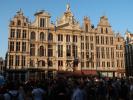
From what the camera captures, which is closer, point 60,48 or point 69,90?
point 69,90

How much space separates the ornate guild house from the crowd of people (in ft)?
92.7

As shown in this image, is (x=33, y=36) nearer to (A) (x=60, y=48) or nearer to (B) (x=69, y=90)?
(A) (x=60, y=48)

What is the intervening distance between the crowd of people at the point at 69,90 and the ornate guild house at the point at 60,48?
2825 cm

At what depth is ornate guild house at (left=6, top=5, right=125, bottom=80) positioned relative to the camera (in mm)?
44844

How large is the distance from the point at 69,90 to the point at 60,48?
36.2 meters

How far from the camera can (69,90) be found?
11.9 meters

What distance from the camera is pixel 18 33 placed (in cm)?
4525

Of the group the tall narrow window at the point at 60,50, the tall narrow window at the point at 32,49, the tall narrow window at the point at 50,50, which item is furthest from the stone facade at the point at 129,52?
the tall narrow window at the point at 32,49

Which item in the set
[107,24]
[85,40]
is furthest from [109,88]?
[107,24]

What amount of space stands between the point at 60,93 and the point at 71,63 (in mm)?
38283

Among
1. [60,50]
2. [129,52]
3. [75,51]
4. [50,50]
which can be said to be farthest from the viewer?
[129,52]

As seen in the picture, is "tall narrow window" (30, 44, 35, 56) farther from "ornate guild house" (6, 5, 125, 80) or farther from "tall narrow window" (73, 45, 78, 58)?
"tall narrow window" (73, 45, 78, 58)

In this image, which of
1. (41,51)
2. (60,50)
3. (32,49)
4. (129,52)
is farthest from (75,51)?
(129,52)

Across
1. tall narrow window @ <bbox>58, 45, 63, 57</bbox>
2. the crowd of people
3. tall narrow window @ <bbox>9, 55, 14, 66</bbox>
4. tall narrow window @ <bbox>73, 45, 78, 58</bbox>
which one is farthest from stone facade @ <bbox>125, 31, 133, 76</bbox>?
the crowd of people
